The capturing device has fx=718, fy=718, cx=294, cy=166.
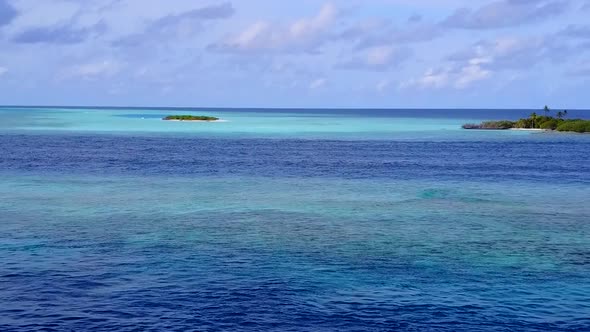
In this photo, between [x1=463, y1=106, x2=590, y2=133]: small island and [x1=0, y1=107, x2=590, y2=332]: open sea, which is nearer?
[x1=0, y1=107, x2=590, y2=332]: open sea

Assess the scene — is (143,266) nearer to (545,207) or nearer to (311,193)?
(311,193)

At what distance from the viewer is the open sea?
24.0 m

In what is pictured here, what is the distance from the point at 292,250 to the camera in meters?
33.3

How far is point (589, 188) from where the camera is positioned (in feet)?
192

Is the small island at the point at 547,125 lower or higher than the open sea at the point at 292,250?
higher

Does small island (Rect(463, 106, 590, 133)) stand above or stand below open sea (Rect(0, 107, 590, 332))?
above

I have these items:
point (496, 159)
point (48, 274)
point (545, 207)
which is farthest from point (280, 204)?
point (496, 159)

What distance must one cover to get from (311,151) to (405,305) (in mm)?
73963

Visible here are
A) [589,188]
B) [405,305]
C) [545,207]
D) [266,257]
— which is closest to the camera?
[405,305]

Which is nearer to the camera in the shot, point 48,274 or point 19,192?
point 48,274

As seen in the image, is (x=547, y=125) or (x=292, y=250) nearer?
(x=292, y=250)

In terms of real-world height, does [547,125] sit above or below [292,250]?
above

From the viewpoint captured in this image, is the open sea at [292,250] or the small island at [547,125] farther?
the small island at [547,125]

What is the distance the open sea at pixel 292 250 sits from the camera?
2405 centimetres
